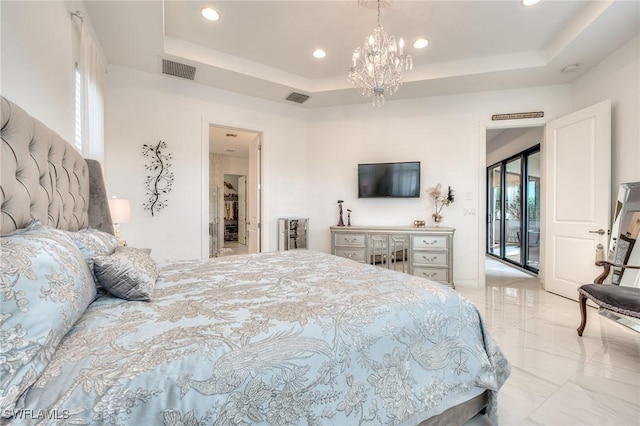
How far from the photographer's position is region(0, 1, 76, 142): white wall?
1396 mm

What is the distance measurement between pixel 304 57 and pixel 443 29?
63.9 inches

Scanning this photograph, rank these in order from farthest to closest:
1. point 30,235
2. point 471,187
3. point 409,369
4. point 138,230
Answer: point 471,187
point 138,230
point 409,369
point 30,235

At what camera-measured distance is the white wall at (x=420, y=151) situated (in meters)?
4.15

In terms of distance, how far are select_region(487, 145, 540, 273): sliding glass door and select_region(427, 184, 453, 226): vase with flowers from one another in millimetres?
2208

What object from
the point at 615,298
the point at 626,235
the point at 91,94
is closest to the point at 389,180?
the point at 626,235

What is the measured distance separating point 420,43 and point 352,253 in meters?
2.81

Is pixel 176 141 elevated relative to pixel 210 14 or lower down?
lower down

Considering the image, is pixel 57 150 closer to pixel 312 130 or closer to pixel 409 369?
pixel 409 369

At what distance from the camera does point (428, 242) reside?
3924 millimetres

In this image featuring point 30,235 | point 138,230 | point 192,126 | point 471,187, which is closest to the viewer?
point 30,235

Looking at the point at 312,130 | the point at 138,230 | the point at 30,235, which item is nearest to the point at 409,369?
the point at 30,235

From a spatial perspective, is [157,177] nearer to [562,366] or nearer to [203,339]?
[203,339]

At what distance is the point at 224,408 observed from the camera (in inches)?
29.2

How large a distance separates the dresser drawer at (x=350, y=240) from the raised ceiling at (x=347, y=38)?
2.13 m
